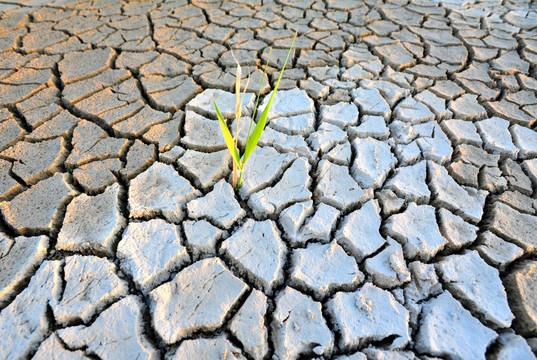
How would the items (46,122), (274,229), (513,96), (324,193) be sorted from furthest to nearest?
1. (513,96)
2. (46,122)
3. (324,193)
4. (274,229)

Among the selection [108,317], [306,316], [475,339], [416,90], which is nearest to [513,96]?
[416,90]

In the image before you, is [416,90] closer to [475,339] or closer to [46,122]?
[475,339]

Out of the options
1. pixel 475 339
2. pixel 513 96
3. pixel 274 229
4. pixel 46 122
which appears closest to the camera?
pixel 475 339

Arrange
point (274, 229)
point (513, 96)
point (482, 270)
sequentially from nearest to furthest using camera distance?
point (482, 270)
point (274, 229)
point (513, 96)

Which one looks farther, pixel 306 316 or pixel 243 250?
pixel 243 250

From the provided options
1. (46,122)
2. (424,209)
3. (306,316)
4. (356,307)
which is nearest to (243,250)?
(306,316)

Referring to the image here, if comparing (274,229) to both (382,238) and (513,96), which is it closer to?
(382,238)
